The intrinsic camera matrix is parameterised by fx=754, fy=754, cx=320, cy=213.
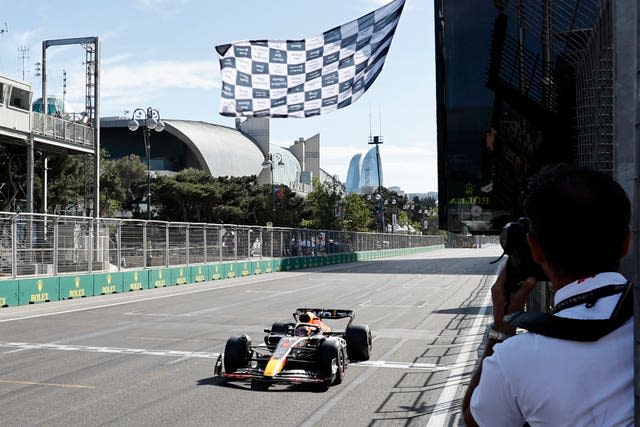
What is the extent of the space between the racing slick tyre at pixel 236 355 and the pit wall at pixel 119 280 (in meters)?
10.6

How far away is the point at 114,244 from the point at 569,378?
22686 millimetres

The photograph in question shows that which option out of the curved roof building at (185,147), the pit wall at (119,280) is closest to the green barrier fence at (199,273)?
the pit wall at (119,280)

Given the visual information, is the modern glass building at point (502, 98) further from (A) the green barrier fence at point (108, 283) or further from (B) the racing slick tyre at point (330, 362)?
(A) the green barrier fence at point (108, 283)

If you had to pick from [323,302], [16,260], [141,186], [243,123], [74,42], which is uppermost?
[243,123]

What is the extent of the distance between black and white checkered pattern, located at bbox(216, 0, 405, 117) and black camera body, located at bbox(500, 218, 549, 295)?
29.2 ft

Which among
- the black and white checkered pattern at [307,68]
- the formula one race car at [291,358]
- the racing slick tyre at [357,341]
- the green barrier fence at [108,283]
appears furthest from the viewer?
the green barrier fence at [108,283]

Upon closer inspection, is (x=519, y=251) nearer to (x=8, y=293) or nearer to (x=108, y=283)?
(x=8, y=293)

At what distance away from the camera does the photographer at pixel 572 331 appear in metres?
1.60

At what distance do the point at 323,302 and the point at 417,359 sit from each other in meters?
9.10

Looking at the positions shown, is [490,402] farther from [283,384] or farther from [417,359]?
[417,359]

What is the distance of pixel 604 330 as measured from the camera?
1.61 m

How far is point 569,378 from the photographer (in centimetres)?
160

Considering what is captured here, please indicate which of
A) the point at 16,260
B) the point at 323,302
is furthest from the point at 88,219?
the point at 323,302

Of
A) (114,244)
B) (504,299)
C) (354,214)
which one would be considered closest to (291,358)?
(504,299)
